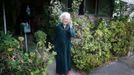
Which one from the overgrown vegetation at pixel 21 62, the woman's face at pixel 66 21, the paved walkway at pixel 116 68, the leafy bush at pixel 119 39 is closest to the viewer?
the overgrown vegetation at pixel 21 62

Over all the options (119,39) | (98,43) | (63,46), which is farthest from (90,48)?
(119,39)

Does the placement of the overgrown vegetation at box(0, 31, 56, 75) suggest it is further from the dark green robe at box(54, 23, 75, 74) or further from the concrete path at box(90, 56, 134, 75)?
the concrete path at box(90, 56, 134, 75)

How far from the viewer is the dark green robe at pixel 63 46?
7.36m

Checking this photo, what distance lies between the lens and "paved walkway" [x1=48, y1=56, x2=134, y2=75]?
324 inches

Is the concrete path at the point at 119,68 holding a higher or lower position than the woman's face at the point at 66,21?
lower

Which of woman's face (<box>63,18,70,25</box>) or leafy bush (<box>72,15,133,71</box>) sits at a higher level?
woman's face (<box>63,18,70,25</box>)

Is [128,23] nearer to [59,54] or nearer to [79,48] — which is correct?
[79,48]

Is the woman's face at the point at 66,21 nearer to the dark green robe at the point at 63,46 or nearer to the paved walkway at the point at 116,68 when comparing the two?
the dark green robe at the point at 63,46

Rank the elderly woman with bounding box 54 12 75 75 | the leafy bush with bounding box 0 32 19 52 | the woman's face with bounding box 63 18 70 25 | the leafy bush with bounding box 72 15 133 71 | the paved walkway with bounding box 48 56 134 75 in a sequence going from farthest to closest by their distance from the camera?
the leafy bush with bounding box 72 15 133 71
the paved walkway with bounding box 48 56 134 75
the elderly woman with bounding box 54 12 75 75
the woman's face with bounding box 63 18 70 25
the leafy bush with bounding box 0 32 19 52

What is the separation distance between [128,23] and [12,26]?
3.98 metres

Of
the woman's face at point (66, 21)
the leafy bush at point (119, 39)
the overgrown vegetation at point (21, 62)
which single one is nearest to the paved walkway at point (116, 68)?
the leafy bush at point (119, 39)

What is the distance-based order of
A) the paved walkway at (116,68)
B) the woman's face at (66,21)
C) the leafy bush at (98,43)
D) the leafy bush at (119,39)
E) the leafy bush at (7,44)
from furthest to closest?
the leafy bush at (119,39) → the leafy bush at (98,43) → the paved walkway at (116,68) → the woman's face at (66,21) → the leafy bush at (7,44)

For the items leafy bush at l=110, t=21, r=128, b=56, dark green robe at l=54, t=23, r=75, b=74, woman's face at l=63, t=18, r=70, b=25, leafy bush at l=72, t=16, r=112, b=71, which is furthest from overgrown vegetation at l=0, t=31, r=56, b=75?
leafy bush at l=110, t=21, r=128, b=56

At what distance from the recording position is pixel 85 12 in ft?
38.4
